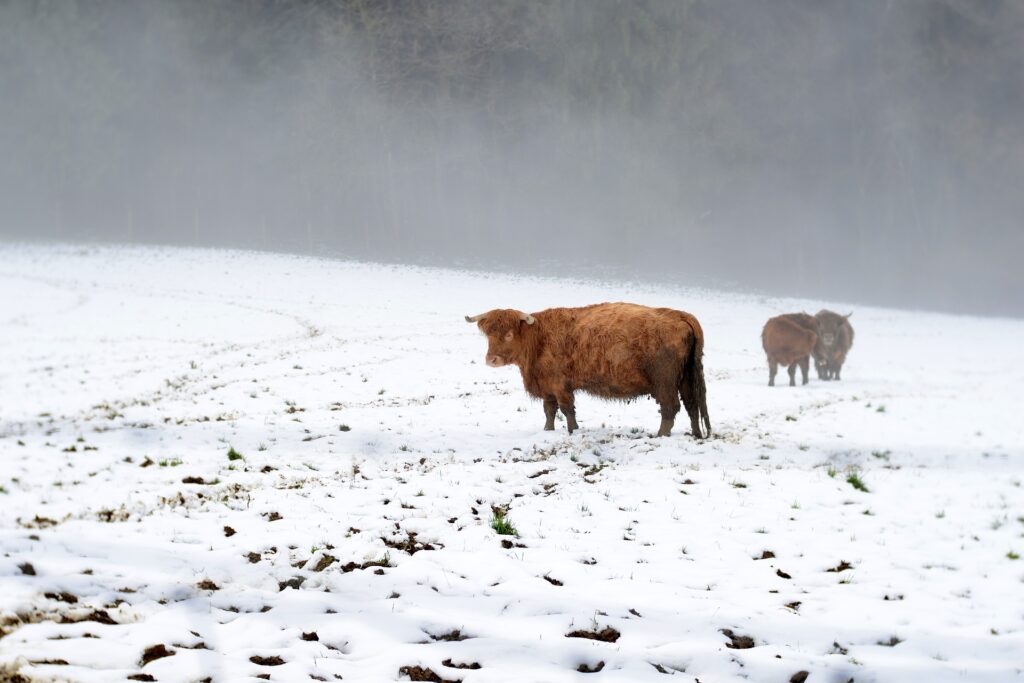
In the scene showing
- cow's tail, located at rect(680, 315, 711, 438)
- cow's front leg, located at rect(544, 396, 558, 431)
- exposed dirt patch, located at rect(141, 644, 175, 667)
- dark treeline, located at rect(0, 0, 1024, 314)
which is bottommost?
exposed dirt patch, located at rect(141, 644, 175, 667)

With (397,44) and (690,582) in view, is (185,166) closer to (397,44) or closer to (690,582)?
(397,44)

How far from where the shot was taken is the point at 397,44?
83.3 m

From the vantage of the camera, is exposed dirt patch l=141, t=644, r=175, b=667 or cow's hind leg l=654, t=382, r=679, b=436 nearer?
exposed dirt patch l=141, t=644, r=175, b=667

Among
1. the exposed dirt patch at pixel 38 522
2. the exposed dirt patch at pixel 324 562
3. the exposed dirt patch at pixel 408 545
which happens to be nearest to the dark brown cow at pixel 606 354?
the exposed dirt patch at pixel 408 545

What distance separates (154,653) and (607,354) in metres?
7.74

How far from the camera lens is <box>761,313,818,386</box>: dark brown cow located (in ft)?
65.4

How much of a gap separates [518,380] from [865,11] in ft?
511

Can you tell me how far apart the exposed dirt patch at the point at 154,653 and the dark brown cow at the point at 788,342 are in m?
18.8

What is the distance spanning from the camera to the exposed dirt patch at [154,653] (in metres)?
3.61

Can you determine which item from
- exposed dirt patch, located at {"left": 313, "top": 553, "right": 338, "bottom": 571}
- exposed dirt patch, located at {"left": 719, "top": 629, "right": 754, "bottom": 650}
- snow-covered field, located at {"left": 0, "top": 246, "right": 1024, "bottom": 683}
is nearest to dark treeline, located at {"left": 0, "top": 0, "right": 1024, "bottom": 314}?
snow-covered field, located at {"left": 0, "top": 246, "right": 1024, "bottom": 683}

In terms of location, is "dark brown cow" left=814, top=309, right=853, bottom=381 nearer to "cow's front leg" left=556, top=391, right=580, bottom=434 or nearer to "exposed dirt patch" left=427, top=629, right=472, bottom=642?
"cow's front leg" left=556, top=391, right=580, bottom=434

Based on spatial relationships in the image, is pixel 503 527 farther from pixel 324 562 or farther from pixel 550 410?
pixel 550 410

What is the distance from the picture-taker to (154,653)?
12.0 feet

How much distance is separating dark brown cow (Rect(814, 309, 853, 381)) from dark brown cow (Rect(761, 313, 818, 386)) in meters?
1.62
